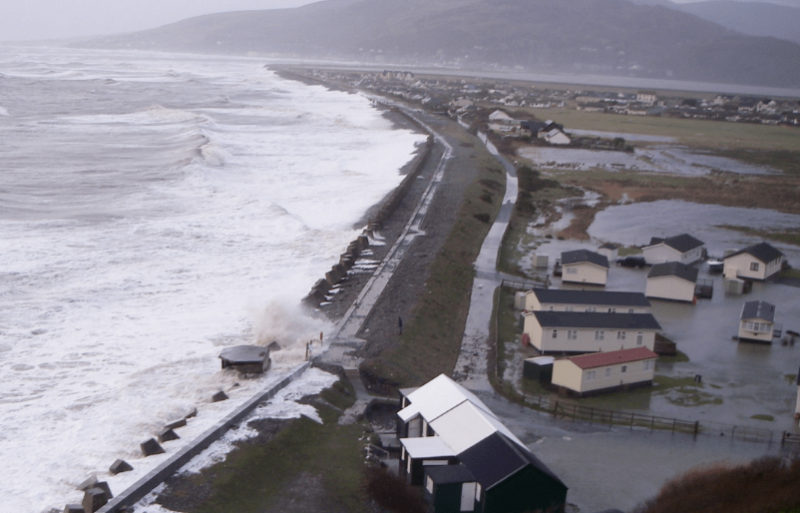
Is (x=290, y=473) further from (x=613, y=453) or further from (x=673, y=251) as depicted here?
(x=673, y=251)

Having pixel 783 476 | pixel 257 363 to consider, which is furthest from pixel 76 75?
pixel 783 476

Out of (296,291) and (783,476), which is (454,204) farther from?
(783,476)

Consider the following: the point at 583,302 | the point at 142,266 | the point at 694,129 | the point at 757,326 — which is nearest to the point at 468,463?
the point at 583,302

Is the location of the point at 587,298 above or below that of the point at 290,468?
above

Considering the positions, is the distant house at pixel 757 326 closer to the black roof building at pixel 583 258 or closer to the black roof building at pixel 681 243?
the black roof building at pixel 583 258

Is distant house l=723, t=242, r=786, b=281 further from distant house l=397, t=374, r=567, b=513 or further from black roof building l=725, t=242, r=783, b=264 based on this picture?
distant house l=397, t=374, r=567, b=513

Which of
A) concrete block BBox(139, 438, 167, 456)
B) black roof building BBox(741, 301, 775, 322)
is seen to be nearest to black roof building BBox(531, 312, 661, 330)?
black roof building BBox(741, 301, 775, 322)

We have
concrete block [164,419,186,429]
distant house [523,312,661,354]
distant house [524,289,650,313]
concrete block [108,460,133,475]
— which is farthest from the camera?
distant house [524,289,650,313]

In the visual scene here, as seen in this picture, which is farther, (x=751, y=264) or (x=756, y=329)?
(x=751, y=264)

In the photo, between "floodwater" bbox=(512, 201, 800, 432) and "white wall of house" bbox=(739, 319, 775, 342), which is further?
"white wall of house" bbox=(739, 319, 775, 342)
